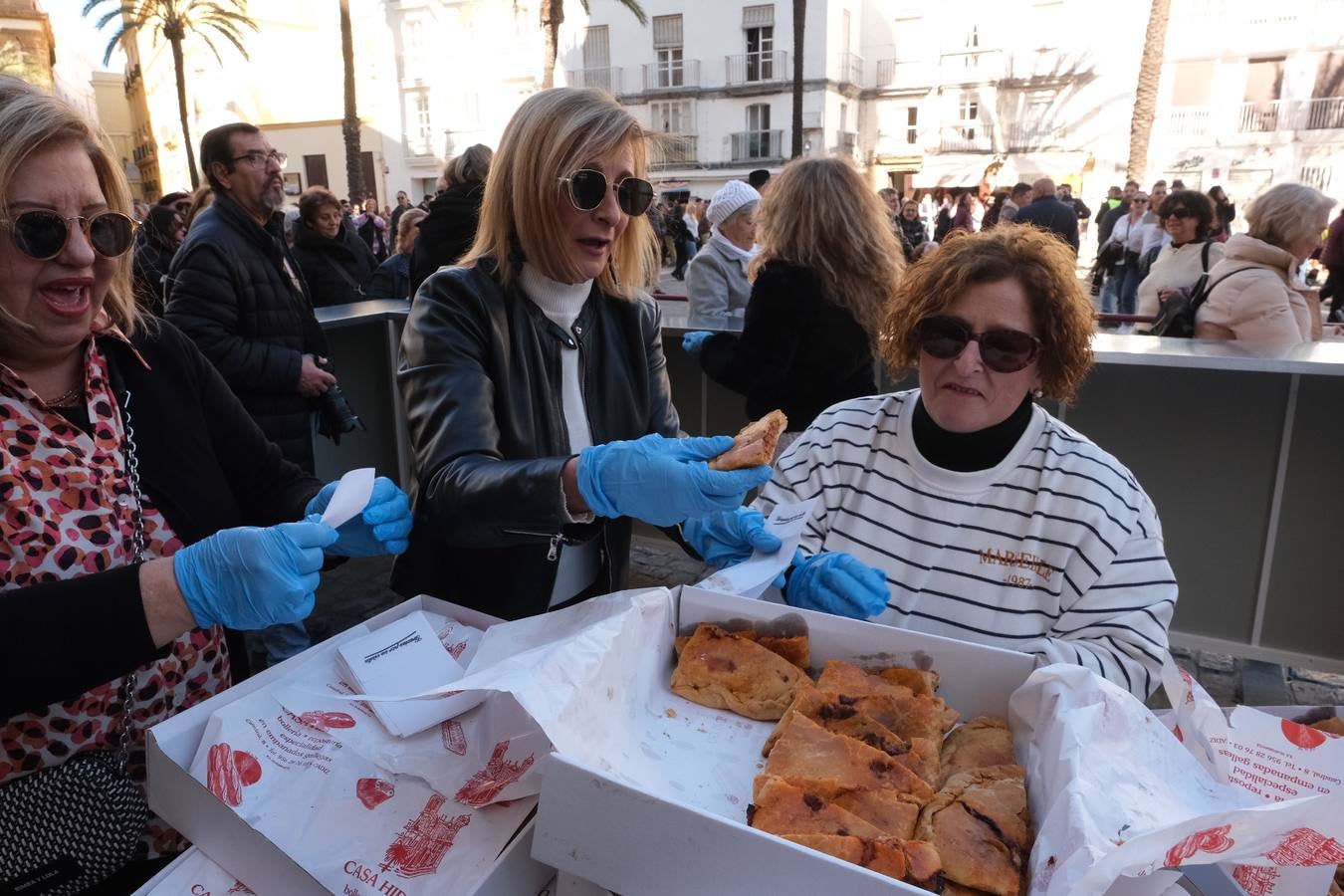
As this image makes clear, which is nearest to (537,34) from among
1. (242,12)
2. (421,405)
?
(242,12)

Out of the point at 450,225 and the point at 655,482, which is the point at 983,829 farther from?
the point at 450,225

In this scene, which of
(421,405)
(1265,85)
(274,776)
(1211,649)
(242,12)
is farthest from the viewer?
(242,12)

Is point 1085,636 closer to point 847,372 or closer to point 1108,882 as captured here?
point 1108,882

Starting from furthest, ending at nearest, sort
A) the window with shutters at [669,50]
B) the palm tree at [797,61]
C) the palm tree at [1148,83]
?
the window with shutters at [669,50] → the palm tree at [797,61] → the palm tree at [1148,83]

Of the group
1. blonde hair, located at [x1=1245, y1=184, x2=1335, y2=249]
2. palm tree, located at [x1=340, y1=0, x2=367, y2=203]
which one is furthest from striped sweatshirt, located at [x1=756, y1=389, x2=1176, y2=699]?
palm tree, located at [x1=340, y1=0, x2=367, y2=203]

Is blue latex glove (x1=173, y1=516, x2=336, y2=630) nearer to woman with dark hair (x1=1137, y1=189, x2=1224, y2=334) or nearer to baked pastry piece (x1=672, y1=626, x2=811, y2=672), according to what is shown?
baked pastry piece (x1=672, y1=626, x2=811, y2=672)

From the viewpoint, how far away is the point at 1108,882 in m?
0.90

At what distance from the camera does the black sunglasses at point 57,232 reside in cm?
149

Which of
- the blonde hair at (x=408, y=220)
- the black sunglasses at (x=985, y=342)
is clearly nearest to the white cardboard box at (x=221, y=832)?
the black sunglasses at (x=985, y=342)

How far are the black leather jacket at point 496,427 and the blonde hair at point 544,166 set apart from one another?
4.4 inches

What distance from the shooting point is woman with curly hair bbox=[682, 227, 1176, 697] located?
6.42 feet

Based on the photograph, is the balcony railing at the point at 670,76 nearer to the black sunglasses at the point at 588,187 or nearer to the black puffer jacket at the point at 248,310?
the black puffer jacket at the point at 248,310

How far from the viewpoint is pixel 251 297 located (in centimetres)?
420

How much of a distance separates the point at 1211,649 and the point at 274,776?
16.7 ft
